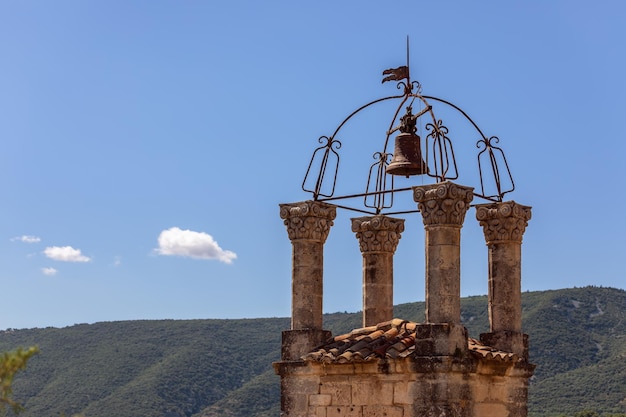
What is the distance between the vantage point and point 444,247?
42.0ft

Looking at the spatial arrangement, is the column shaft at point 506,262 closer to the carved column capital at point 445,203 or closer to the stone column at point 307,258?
the carved column capital at point 445,203

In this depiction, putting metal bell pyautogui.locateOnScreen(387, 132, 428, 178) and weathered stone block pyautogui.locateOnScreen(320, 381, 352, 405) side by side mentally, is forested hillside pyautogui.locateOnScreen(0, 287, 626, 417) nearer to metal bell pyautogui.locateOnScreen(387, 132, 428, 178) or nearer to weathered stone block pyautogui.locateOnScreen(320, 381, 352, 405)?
metal bell pyautogui.locateOnScreen(387, 132, 428, 178)

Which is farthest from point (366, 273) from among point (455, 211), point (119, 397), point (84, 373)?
point (84, 373)

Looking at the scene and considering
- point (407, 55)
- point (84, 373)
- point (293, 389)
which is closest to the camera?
point (293, 389)

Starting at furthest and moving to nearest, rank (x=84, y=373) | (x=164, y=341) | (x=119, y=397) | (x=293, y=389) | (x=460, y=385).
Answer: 1. (x=164, y=341)
2. (x=84, y=373)
3. (x=119, y=397)
4. (x=293, y=389)
5. (x=460, y=385)

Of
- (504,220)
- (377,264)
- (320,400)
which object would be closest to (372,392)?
(320,400)

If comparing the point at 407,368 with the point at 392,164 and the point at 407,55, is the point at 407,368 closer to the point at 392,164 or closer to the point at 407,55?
the point at 392,164

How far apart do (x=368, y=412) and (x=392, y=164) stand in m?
3.36

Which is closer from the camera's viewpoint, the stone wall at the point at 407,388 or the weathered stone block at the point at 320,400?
the stone wall at the point at 407,388

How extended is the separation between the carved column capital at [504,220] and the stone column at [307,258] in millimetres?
2010

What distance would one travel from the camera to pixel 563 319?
291ft

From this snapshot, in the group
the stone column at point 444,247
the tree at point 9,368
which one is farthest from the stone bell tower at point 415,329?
the tree at point 9,368

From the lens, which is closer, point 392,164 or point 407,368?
point 407,368

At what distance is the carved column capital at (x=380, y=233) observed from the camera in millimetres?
15102
